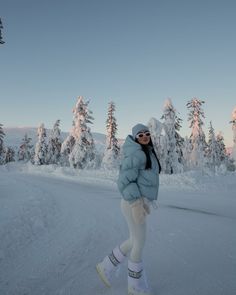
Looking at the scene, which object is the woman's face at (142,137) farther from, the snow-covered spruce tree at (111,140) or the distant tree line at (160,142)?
the snow-covered spruce tree at (111,140)

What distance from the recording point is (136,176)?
4234 mm

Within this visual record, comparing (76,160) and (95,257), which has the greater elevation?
(76,160)

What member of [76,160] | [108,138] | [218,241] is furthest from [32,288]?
[108,138]

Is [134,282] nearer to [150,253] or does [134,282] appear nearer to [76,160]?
[150,253]

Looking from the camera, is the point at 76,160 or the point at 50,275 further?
the point at 76,160

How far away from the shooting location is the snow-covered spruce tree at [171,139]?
125 feet

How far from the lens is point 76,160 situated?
43.1 m

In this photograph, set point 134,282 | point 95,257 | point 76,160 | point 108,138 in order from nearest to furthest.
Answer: point 134,282, point 95,257, point 76,160, point 108,138

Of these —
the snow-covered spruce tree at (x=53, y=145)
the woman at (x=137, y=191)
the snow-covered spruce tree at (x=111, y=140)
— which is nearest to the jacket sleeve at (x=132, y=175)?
the woman at (x=137, y=191)

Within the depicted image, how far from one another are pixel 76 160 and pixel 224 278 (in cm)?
3924

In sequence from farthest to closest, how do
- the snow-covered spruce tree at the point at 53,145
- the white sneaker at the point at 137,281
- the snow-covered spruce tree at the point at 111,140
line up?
the snow-covered spruce tree at the point at 53,145, the snow-covered spruce tree at the point at 111,140, the white sneaker at the point at 137,281

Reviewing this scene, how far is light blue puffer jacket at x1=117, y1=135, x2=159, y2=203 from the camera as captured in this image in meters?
4.21

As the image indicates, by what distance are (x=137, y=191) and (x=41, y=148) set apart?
58.1m

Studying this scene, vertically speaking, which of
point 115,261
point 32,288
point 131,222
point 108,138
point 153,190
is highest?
point 108,138
